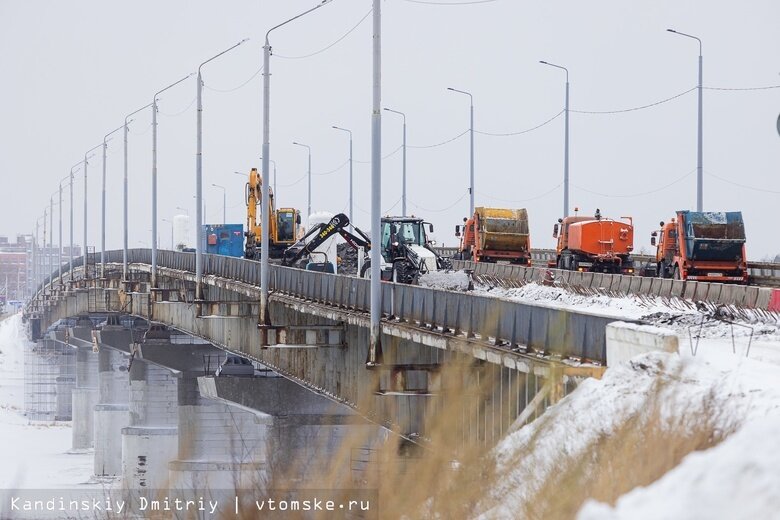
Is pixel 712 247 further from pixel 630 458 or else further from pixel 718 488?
pixel 718 488

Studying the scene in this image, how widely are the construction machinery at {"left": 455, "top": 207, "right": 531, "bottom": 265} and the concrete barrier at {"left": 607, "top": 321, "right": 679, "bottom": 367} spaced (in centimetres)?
4391

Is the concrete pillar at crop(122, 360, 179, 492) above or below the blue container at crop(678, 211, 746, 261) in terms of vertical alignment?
below

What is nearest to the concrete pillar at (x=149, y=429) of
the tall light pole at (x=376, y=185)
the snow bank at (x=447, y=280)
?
the snow bank at (x=447, y=280)

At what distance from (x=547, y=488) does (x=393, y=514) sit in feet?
13.6

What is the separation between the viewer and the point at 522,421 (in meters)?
19.0

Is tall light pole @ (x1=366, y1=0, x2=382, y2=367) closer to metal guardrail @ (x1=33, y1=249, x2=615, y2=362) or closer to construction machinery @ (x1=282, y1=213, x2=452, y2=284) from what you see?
metal guardrail @ (x1=33, y1=249, x2=615, y2=362)

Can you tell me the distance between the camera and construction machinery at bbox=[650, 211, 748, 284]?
46.8 metres

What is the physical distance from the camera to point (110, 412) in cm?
9875

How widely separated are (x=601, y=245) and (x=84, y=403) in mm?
65662

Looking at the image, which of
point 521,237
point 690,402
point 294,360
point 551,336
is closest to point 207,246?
point 521,237

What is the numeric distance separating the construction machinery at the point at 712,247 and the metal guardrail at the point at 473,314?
13812 mm

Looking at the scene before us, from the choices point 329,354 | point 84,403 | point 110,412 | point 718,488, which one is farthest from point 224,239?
point 718,488

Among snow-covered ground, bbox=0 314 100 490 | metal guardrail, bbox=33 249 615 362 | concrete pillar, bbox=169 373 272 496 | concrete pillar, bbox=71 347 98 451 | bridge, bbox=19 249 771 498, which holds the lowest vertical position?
snow-covered ground, bbox=0 314 100 490

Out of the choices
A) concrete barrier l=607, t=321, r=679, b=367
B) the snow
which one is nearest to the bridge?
concrete barrier l=607, t=321, r=679, b=367
